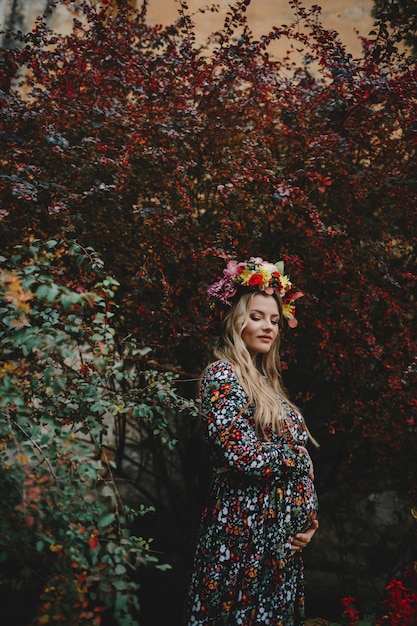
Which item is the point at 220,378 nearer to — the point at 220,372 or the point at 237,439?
→ the point at 220,372

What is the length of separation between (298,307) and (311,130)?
117cm

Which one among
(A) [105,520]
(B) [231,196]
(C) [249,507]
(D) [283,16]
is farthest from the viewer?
(D) [283,16]

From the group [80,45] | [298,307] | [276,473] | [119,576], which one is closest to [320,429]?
[298,307]

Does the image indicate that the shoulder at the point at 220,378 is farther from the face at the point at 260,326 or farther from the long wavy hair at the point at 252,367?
the face at the point at 260,326

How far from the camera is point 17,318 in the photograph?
1654 mm

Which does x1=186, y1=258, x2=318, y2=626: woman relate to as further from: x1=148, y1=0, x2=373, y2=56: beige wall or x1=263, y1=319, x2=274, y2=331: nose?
x1=148, y1=0, x2=373, y2=56: beige wall

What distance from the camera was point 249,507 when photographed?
84.3 inches

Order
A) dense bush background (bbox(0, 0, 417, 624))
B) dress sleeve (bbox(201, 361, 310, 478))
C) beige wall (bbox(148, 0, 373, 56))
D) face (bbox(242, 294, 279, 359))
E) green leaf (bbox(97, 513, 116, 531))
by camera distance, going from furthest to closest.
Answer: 1. beige wall (bbox(148, 0, 373, 56))
2. dense bush background (bbox(0, 0, 417, 624))
3. face (bbox(242, 294, 279, 359))
4. dress sleeve (bbox(201, 361, 310, 478))
5. green leaf (bbox(97, 513, 116, 531))

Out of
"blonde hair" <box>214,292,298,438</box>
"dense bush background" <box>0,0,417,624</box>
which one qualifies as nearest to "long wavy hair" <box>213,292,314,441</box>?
"blonde hair" <box>214,292,298,438</box>

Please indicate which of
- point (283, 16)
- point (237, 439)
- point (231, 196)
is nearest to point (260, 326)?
point (237, 439)

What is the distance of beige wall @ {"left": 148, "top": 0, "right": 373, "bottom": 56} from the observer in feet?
15.9

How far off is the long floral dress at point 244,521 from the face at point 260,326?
21 centimetres

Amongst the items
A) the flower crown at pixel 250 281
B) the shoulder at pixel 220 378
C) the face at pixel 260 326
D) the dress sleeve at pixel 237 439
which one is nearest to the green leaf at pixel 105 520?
the dress sleeve at pixel 237 439

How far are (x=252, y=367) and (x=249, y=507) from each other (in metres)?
0.60
